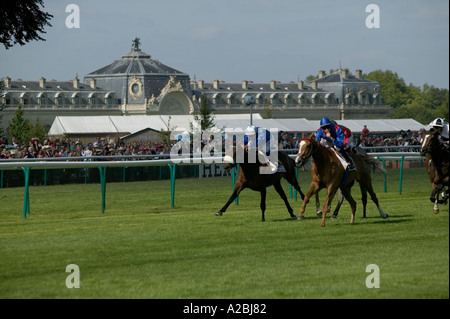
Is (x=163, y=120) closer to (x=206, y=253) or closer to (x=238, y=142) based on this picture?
(x=238, y=142)

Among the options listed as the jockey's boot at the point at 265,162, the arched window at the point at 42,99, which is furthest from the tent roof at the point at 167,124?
the arched window at the point at 42,99

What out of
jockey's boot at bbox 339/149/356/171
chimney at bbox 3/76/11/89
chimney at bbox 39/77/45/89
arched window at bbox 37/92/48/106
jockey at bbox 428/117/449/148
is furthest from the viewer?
chimney at bbox 39/77/45/89

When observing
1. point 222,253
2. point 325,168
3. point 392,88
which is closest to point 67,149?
point 325,168

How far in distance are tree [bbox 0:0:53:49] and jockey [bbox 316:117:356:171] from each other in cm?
839

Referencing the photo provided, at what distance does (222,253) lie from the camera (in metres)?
11.6

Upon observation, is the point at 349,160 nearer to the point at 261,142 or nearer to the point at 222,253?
the point at 261,142

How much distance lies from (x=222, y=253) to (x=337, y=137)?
191 inches

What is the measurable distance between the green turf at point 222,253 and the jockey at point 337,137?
3.88 feet

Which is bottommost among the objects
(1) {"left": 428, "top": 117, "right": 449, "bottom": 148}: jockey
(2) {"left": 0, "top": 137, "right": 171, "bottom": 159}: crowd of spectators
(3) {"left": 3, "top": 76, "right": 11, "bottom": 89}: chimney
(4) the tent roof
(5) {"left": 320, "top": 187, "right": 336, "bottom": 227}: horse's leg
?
(5) {"left": 320, "top": 187, "right": 336, "bottom": 227}: horse's leg

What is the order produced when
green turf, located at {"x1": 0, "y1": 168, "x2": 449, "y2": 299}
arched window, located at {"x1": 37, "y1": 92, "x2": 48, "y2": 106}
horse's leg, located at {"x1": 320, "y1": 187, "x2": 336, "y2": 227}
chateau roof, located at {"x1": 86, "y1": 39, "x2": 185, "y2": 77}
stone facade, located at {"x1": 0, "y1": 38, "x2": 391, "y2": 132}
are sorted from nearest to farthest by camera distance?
1. green turf, located at {"x1": 0, "y1": 168, "x2": 449, "y2": 299}
2. horse's leg, located at {"x1": 320, "y1": 187, "x2": 336, "y2": 227}
3. arched window, located at {"x1": 37, "y1": 92, "x2": 48, "y2": 106}
4. stone facade, located at {"x1": 0, "y1": 38, "x2": 391, "y2": 132}
5. chateau roof, located at {"x1": 86, "y1": 39, "x2": 185, "y2": 77}

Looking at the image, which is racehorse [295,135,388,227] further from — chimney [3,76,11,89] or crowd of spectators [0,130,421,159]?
chimney [3,76,11,89]

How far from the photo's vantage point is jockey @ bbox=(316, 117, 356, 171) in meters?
15.6

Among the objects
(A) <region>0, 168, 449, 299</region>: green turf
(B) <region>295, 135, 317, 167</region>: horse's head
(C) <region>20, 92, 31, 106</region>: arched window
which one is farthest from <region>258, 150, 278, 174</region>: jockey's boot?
(C) <region>20, 92, 31, 106</region>: arched window

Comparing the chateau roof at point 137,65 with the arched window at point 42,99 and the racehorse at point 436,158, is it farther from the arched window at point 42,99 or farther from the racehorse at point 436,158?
the racehorse at point 436,158
